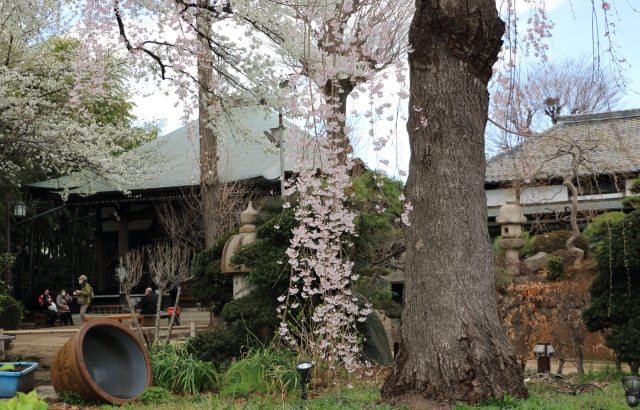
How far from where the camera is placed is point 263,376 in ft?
21.8

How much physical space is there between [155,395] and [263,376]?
1.20 metres

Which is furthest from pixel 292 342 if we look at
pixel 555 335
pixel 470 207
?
pixel 555 335

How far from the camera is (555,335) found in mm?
9078

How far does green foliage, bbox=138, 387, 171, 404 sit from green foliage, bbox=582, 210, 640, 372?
4898 mm

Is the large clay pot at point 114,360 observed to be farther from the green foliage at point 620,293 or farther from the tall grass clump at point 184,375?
A: the green foliage at point 620,293

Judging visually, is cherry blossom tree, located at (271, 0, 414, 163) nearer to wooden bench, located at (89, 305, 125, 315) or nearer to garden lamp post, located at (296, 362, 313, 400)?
garden lamp post, located at (296, 362, 313, 400)

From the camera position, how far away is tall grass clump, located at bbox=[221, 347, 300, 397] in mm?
6551

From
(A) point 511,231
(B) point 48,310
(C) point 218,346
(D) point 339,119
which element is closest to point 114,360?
(C) point 218,346

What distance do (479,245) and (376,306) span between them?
4.28 m

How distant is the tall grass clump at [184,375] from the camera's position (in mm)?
7086

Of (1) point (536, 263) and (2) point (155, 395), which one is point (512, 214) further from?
(2) point (155, 395)

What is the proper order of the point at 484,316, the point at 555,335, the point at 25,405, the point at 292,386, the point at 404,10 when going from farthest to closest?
the point at 404,10, the point at 555,335, the point at 292,386, the point at 484,316, the point at 25,405

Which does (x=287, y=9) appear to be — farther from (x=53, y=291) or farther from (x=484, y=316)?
(x=53, y=291)

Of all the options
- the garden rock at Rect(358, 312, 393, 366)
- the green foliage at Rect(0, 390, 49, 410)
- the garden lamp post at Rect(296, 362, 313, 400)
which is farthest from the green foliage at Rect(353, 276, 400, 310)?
the green foliage at Rect(0, 390, 49, 410)
